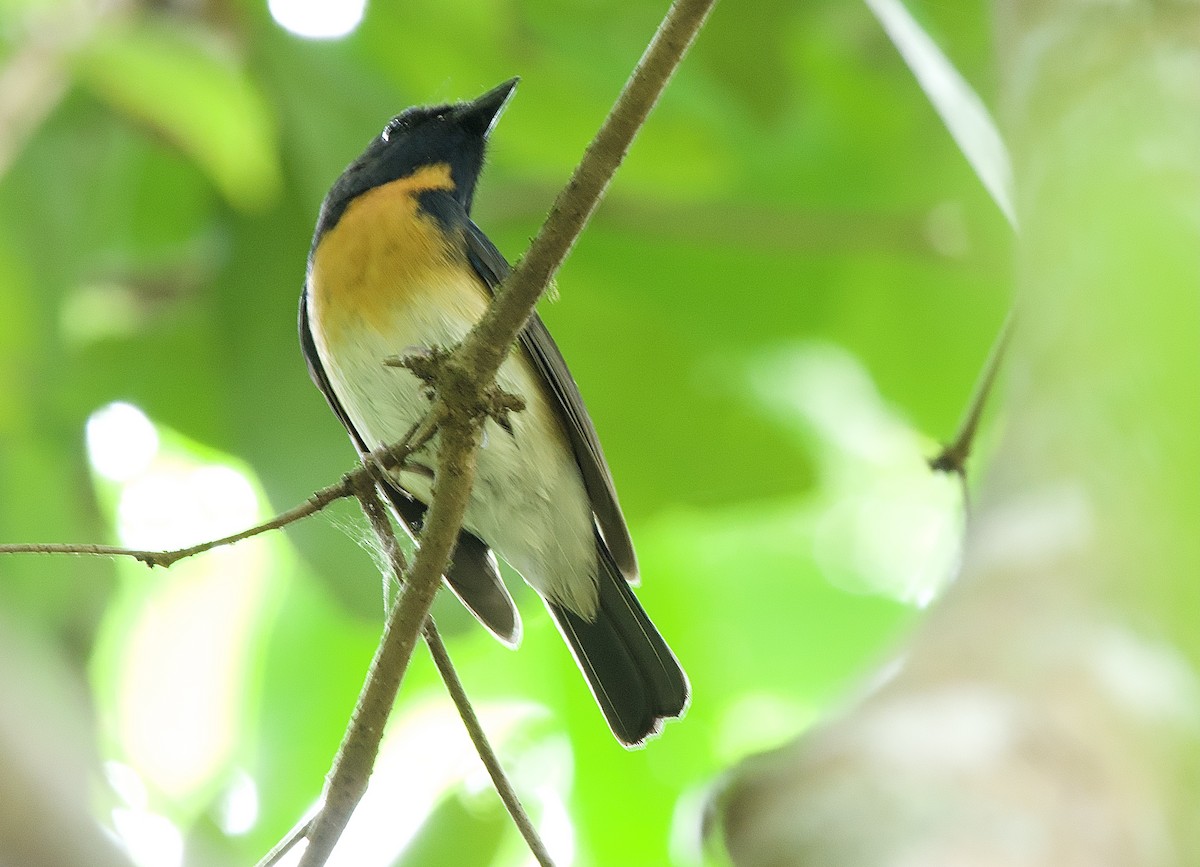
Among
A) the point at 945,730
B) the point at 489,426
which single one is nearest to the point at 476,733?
the point at 489,426

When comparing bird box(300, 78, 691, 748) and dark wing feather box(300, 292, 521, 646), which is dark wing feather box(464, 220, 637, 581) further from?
dark wing feather box(300, 292, 521, 646)

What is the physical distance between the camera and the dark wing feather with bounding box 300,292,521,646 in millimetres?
2973

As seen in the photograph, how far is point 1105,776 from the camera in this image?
0.70m

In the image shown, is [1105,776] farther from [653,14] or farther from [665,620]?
[653,14]

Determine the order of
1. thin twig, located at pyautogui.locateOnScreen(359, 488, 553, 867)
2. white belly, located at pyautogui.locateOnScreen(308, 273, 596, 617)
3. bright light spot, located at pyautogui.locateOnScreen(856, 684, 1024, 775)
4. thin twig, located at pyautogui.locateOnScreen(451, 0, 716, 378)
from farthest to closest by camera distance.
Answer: white belly, located at pyautogui.locateOnScreen(308, 273, 596, 617) → thin twig, located at pyautogui.locateOnScreen(359, 488, 553, 867) → thin twig, located at pyautogui.locateOnScreen(451, 0, 716, 378) → bright light spot, located at pyautogui.locateOnScreen(856, 684, 1024, 775)

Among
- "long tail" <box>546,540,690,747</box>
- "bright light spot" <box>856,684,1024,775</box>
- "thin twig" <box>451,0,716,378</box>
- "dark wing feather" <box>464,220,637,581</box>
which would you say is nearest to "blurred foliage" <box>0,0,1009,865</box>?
"long tail" <box>546,540,690,747</box>

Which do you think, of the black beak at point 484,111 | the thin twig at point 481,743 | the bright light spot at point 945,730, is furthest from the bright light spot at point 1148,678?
the black beak at point 484,111

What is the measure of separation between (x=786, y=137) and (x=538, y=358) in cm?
179

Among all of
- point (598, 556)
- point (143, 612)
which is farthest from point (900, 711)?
point (143, 612)

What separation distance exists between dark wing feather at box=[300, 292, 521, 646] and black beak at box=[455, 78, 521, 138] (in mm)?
624

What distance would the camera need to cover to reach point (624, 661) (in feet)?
10.3

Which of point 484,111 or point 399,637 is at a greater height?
point 484,111

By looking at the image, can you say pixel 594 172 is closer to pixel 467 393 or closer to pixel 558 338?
pixel 467 393

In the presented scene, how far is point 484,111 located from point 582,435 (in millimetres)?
954
